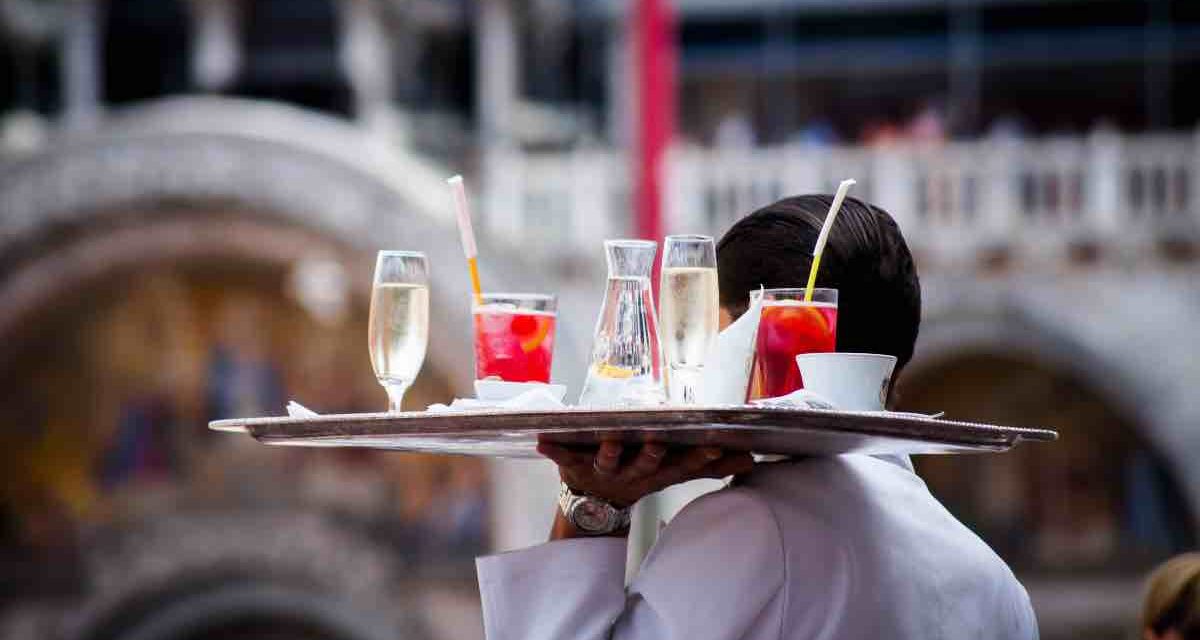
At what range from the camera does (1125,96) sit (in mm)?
13008

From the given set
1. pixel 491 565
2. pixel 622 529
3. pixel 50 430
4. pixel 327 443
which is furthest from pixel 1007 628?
pixel 50 430

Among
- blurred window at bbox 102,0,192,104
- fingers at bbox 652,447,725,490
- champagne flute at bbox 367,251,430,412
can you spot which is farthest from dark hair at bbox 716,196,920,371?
blurred window at bbox 102,0,192,104

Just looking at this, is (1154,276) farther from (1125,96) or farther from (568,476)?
(568,476)

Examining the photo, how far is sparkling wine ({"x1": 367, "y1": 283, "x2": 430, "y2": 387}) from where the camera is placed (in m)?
2.20

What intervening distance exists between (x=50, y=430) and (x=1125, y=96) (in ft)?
26.6

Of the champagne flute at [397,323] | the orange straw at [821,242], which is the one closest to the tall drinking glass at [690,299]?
the orange straw at [821,242]

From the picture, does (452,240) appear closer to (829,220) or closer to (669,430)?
(829,220)

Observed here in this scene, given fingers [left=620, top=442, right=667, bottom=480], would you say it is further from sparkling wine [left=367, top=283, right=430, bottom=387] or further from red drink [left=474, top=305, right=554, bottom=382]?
sparkling wine [left=367, top=283, right=430, bottom=387]

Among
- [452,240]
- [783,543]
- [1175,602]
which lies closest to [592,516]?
[783,543]

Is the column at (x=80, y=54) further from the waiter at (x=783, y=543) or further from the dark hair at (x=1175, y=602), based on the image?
the waiter at (x=783, y=543)

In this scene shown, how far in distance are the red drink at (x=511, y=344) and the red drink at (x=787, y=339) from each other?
10.3 inches

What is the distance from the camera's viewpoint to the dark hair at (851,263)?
6.57 ft

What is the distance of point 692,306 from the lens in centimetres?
200

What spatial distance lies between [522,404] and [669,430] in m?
0.18
